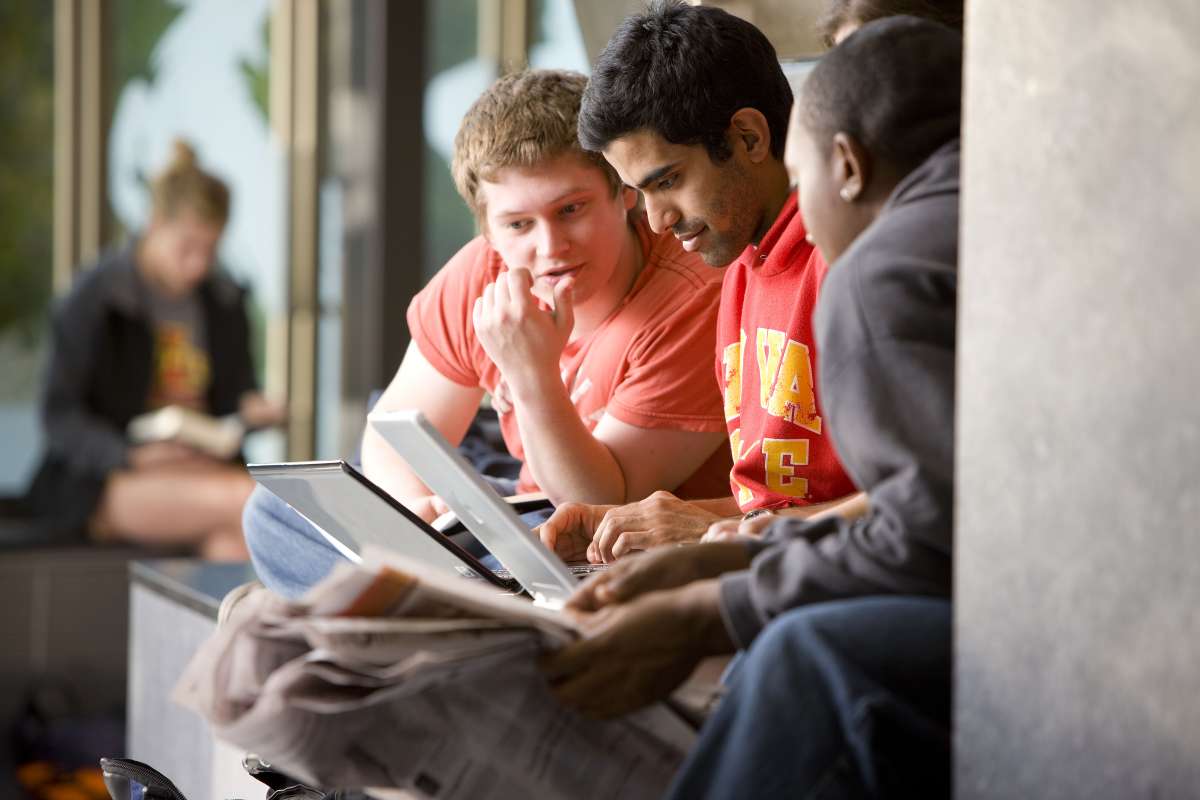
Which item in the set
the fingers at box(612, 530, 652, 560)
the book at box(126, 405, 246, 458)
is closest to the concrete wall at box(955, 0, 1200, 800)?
the fingers at box(612, 530, 652, 560)

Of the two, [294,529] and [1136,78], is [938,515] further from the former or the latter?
[294,529]

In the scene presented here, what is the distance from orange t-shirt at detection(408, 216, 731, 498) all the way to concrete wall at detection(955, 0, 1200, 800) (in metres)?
0.94

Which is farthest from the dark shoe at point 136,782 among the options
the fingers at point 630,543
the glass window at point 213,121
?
the glass window at point 213,121

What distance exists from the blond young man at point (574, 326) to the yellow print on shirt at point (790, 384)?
0.29 metres

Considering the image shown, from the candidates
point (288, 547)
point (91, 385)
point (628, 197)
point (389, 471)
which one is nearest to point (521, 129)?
point (628, 197)

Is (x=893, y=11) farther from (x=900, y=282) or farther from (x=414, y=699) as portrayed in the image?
(x=414, y=699)

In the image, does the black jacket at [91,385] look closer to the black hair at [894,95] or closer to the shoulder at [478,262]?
the shoulder at [478,262]

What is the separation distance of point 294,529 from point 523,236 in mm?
491

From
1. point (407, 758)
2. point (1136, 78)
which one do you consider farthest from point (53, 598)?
point (1136, 78)

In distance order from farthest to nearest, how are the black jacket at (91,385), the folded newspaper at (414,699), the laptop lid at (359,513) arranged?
the black jacket at (91,385), the laptop lid at (359,513), the folded newspaper at (414,699)

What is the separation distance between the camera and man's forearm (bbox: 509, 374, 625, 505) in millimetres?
1752

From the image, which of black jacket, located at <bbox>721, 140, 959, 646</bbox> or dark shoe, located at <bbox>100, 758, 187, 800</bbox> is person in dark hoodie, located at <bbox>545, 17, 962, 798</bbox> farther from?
dark shoe, located at <bbox>100, 758, 187, 800</bbox>

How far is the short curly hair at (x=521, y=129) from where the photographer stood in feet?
6.10

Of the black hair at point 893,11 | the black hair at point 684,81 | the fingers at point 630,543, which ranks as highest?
the black hair at point 893,11
